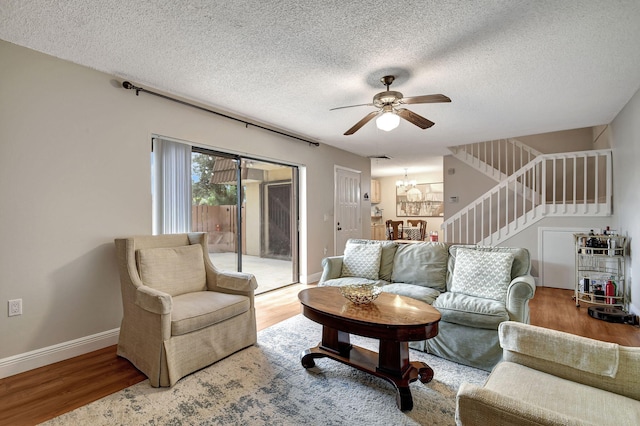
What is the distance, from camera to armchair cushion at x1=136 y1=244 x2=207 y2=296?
2.53 m

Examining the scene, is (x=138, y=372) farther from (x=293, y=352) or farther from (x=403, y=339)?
(x=403, y=339)

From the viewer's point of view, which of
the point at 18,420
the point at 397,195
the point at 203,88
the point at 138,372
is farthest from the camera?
the point at 397,195

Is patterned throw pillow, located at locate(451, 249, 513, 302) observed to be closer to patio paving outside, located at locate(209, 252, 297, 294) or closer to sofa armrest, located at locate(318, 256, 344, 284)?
sofa armrest, located at locate(318, 256, 344, 284)

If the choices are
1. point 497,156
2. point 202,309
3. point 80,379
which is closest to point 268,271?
point 202,309

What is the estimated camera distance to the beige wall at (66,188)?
2.25 m

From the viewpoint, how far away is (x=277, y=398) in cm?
197

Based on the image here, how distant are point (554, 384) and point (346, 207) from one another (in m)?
4.93

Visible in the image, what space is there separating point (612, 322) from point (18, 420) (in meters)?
5.25

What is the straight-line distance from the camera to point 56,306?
246cm

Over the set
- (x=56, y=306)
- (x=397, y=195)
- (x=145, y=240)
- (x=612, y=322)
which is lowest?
(x=612, y=322)

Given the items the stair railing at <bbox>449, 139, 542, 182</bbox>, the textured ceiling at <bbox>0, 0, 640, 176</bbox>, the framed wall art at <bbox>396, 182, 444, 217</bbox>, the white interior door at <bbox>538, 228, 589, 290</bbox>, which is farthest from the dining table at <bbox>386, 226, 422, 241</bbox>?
the textured ceiling at <bbox>0, 0, 640, 176</bbox>

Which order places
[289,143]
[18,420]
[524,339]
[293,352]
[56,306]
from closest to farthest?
[524,339], [18,420], [56,306], [293,352], [289,143]

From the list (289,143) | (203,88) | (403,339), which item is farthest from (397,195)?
(403,339)

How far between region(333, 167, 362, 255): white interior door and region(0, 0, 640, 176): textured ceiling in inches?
92.7
